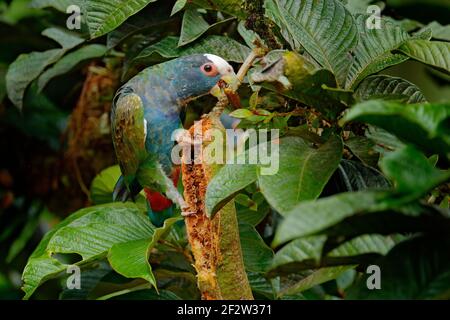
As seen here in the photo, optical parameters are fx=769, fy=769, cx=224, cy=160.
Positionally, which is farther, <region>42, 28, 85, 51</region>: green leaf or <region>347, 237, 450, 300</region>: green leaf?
<region>42, 28, 85, 51</region>: green leaf

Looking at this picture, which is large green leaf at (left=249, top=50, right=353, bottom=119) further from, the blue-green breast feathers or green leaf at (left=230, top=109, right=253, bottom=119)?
the blue-green breast feathers

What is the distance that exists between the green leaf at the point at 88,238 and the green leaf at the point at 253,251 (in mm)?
155

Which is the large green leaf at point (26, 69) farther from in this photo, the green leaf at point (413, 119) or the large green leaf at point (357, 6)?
the green leaf at point (413, 119)

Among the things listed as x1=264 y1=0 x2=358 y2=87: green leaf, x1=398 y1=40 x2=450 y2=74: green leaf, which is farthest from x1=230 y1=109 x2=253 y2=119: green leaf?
x1=398 y1=40 x2=450 y2=74: green leaf

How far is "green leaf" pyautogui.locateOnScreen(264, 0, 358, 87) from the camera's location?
1.09 metres

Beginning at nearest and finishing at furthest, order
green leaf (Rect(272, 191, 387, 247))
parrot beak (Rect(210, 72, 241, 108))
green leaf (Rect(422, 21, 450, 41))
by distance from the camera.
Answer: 1. green leaf (Rect(272, 191, 387, 247))
2. parrot beak (Rect(210, 72, 241, 108))
3. green leaf (Rect(422, 21, 450, 41))

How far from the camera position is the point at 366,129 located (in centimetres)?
112

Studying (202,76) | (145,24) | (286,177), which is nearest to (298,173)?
(286,177)

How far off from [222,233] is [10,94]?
79 centimetres

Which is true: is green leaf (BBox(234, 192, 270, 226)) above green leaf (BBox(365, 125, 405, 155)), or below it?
below

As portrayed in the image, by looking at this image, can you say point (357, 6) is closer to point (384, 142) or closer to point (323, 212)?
point (384, 142)

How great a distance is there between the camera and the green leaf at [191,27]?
126cm

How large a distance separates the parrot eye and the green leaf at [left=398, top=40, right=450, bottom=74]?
0.91 ft
